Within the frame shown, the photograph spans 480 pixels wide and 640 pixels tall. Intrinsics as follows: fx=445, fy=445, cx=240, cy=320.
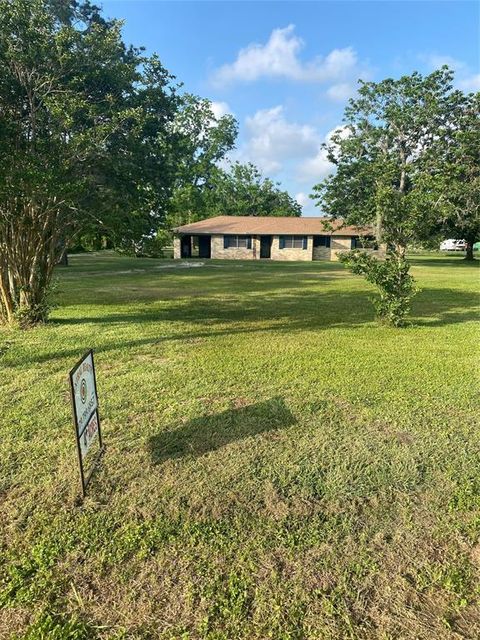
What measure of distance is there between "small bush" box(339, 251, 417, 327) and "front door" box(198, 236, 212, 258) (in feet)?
86.7

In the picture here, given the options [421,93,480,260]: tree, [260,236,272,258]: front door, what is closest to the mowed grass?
[421,93,480,260]: tree

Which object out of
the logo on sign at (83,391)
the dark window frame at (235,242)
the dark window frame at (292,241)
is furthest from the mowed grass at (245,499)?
the dark window frame at (235,242)

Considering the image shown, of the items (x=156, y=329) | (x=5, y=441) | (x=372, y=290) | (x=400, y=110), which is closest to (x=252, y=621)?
(x=5, y=441)

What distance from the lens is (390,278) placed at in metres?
8.54

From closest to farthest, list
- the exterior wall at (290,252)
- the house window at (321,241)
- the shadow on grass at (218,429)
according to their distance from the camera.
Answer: the shadow on grass at (218,429), the exterior wall at (290,252), the house window at (321,241)

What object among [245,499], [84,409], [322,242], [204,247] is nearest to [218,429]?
[245,499]

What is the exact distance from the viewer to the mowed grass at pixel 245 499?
7.13 ft

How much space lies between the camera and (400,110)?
1227 inches

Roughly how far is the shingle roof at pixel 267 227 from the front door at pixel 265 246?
76 centimetres

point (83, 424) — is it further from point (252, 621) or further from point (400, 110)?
point (400, 110)

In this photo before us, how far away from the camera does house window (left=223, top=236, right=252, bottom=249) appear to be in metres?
33.8

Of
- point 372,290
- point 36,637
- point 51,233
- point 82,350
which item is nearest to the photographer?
point 36,637

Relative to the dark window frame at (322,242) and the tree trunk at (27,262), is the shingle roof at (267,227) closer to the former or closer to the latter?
the dark window frame at (322,242)

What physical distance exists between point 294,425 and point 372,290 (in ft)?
37.5
